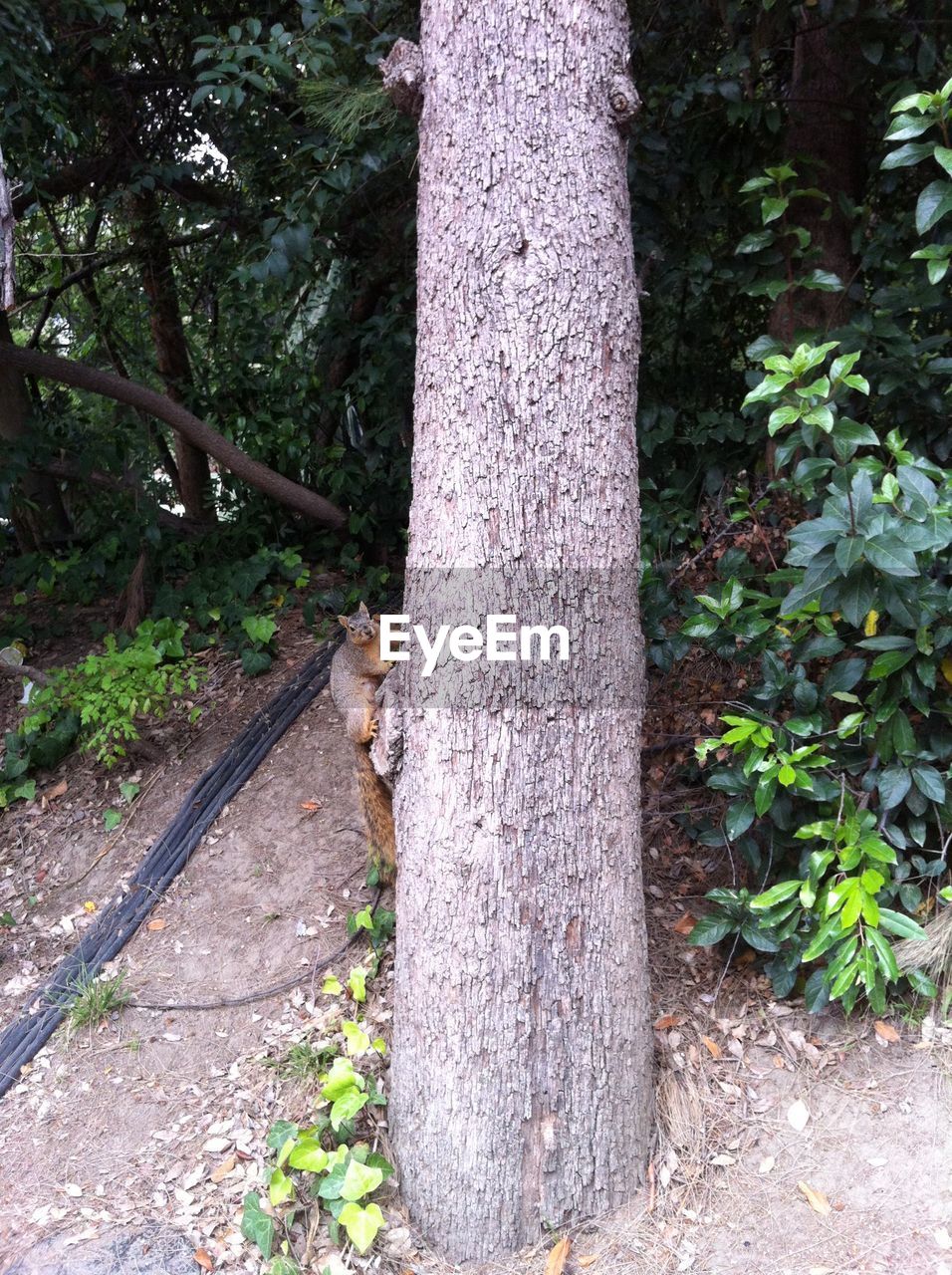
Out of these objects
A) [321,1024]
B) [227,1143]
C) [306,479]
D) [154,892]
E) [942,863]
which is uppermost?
[306,479]

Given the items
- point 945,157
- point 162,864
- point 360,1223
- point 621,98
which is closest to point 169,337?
point 162,864

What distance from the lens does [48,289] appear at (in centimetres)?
591

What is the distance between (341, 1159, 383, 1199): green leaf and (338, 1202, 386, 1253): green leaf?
28 mm

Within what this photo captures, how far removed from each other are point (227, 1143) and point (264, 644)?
8.20 ft

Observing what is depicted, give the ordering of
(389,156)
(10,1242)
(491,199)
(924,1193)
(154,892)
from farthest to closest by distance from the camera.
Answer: (389,156) < (154,892) < (10,1242) < (924,1193) < (491,199)

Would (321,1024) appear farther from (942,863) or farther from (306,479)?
(306,479)

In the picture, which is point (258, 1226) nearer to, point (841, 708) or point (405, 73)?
point (841, 708)

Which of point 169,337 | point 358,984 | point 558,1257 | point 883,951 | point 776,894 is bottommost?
point 558,1257

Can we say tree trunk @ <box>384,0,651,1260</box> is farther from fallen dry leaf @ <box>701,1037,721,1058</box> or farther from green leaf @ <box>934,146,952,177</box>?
green leaf @ <box>934,146,952,177</box>

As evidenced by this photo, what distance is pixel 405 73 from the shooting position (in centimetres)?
228

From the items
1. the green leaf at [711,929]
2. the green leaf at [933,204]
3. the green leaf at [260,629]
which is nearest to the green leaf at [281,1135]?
the green leaf at [711,929]

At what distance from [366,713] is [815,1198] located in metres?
1.91

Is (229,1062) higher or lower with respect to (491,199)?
lower

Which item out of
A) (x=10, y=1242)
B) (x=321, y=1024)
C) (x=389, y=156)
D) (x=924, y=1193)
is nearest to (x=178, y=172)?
(x=389, y=156)
